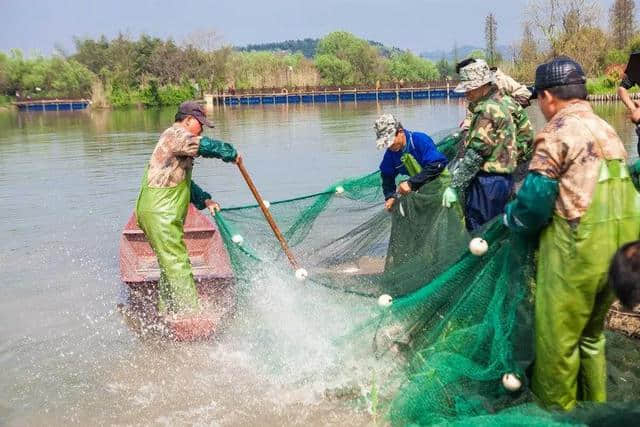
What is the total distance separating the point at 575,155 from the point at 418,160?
2.57 meters

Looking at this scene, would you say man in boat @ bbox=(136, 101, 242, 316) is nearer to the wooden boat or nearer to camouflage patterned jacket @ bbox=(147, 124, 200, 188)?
camouflage patterned jacket @ bbox=(147, 124, 200, 188)

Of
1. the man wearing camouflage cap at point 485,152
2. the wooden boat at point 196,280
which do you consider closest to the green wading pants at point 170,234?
the wooden boat at point 196,280

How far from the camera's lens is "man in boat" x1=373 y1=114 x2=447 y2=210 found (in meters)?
5.44

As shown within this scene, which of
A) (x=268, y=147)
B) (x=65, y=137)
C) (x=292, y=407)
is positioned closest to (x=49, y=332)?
(x=292, y=407)

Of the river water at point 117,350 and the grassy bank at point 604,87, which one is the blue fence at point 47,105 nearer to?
the grassy bank at point 604,87

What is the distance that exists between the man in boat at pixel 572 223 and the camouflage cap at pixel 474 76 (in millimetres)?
1388

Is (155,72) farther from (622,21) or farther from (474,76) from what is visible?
(474,76)

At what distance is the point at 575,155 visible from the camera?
10.1 feet

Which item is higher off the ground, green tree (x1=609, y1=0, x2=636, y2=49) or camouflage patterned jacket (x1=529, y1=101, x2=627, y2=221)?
green tree (x1=609, y1=0, x2=636, y2=49)

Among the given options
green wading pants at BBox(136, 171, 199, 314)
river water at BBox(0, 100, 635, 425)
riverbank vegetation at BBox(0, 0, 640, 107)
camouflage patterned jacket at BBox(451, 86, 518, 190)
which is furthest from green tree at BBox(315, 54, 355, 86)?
camouflage patterned jacket at BBox(451, 86, 518, 190)

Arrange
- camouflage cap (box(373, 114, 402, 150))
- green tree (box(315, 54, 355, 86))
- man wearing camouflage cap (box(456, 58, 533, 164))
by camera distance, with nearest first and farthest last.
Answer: man wearing camouflage cap (box(456, 58, 533, 164)), camouflage cap (box(373, 114, 402, 150)), green tree (box(315, 54, 355, 86))

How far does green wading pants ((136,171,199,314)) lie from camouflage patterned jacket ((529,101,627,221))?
3309 millimetres

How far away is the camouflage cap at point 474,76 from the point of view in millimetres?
4672

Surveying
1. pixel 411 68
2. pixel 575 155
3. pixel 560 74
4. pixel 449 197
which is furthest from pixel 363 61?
pixel 575 155
